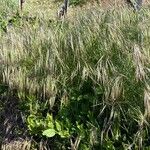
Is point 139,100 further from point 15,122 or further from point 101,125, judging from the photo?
point 15,122

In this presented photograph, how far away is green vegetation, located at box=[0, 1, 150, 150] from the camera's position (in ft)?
13.5

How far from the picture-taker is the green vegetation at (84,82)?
4.13m

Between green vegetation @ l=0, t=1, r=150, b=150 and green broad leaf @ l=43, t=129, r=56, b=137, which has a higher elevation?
green vegetation @ l=0, t=1, r=150, b=150

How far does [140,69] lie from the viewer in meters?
4.01

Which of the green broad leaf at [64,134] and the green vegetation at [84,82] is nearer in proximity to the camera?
the green vegetation at [84,82]

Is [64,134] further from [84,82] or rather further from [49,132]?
[84,82]

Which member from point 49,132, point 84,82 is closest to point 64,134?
point 49,132

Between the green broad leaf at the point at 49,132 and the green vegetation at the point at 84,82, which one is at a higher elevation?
the green vegetation at the point at 84,82

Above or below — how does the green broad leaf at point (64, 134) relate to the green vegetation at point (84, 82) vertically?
below

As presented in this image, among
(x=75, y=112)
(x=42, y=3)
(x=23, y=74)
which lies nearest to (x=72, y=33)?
(x=23, y=74)

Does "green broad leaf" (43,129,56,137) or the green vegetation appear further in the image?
"green broad leaf" (43,129,56,137)

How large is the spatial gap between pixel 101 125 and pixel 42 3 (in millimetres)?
8796

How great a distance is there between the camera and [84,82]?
460cm

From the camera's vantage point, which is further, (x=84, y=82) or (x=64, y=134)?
(x=84, y=82)
